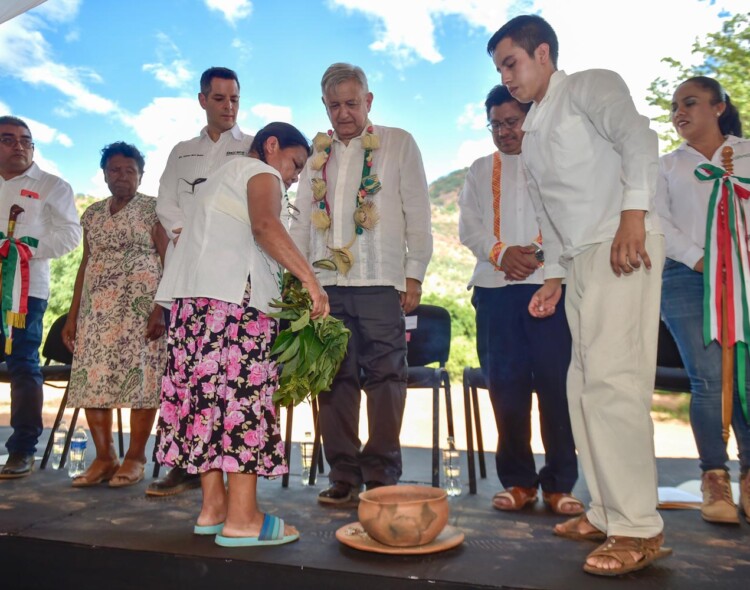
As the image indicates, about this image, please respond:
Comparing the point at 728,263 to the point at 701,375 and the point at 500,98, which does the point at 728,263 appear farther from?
the point at 500,98

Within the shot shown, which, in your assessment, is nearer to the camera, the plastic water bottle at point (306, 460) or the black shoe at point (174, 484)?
the black shoe at point (174, 484)

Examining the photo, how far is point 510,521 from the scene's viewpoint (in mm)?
2598

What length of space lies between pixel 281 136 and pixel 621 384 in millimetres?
1398

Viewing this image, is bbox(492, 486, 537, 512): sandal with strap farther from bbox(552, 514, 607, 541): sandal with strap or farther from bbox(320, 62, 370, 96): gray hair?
bbox(320, 62, 370, 96): gray hair

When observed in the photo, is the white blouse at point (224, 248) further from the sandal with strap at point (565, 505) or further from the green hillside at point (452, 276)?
the green hillside at point (452, 276)

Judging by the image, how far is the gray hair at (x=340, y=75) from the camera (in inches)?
118

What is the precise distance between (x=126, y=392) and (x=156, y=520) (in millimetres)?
918


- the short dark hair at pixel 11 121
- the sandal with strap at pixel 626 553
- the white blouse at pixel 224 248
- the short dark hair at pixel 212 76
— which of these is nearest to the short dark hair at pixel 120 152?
the short dark hair at pixel 212 76

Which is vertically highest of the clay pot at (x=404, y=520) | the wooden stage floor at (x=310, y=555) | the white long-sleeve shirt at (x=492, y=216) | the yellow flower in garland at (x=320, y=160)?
the yellow flower in garland at (x=320, y=160)

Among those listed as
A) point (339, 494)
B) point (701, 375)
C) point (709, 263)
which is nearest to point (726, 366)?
point (701, 375)

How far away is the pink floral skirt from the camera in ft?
7.61

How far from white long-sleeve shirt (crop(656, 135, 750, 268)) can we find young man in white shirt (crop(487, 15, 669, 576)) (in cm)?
86

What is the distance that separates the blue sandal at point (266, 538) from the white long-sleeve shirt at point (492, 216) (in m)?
1.33

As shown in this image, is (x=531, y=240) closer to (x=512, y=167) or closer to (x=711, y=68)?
(x=512, y=167)
